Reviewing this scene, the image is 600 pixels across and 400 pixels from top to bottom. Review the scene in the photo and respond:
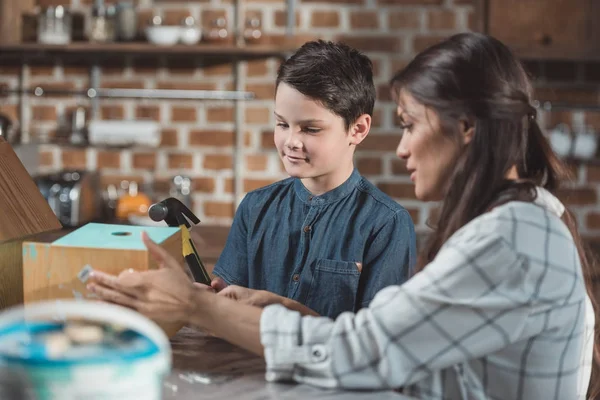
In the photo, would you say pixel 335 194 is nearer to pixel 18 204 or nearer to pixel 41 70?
pixel 18 204

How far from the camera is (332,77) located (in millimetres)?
1719

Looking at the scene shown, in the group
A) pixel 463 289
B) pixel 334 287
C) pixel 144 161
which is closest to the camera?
pixel 463 289

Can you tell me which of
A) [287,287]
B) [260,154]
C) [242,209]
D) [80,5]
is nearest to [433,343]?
[287,287]

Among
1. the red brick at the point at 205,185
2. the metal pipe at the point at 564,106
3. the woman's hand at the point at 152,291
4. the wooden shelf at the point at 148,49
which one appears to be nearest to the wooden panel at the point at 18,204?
the woman's hand at the point at 152,291

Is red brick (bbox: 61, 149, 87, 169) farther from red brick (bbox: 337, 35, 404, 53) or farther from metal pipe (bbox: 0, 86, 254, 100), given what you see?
red brick (bbox: 337, 35, 404, 53)

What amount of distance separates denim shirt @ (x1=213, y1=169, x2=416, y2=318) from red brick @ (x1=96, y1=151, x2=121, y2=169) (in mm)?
1656

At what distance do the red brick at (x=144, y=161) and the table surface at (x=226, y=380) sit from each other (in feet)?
6.99

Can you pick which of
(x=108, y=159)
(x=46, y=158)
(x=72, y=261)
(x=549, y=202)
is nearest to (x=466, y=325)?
(x=549, y=202)

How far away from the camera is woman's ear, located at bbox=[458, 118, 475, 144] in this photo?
1160 millimetres

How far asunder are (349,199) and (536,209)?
0.66 meters

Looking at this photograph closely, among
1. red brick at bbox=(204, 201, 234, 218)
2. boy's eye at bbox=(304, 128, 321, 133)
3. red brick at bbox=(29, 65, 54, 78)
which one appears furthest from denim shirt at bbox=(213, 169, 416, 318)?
red brick at bbox=(29, 65, 54, 78)

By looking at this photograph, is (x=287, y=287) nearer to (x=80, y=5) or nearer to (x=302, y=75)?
(x=302, y=75)

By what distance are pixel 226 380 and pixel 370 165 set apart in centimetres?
222

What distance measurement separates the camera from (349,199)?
5.68 ft
